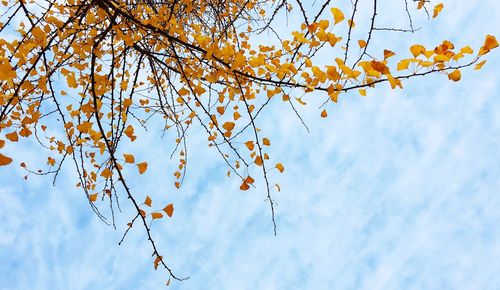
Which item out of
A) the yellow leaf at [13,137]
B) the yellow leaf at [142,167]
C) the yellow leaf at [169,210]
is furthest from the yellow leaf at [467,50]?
the yellow leaf at [13,137]

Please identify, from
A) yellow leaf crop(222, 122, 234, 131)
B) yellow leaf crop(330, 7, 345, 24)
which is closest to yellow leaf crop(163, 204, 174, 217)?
yellow leaf crop(222, 122, 234, 131)

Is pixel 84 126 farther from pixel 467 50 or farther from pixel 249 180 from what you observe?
pixel 467 50

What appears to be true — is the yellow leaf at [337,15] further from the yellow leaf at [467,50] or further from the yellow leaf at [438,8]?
the yellow leaf at [438,8]

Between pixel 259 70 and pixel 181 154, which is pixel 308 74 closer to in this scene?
pixel 259 70

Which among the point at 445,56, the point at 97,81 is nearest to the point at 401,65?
the point at 445,56

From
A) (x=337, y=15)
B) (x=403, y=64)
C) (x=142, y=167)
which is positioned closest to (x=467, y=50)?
(x=403, y=64)

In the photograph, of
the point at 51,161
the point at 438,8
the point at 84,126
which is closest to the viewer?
the point at 84,126

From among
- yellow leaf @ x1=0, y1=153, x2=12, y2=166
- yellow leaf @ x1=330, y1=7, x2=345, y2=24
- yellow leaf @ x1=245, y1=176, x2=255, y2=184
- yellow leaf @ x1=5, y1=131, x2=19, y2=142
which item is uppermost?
yellow leaf @ x1=5, y1=131, x2=19, y2=142

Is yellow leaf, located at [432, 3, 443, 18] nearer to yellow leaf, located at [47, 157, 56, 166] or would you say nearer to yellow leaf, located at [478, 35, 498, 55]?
yellow leaf, located at [478, 35, 498, 55]

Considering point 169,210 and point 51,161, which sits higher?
point 51,161

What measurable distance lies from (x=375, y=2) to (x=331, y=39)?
3.09 feet

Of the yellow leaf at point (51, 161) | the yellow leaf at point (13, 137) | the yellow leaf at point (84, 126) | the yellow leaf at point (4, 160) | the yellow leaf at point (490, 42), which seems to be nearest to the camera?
the yellow leaf at point (490, 42)

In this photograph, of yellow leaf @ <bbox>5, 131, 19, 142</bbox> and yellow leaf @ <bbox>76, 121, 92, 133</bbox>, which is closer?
yellow leaf @ <bbox>5, 131, 19, 142</bbox>

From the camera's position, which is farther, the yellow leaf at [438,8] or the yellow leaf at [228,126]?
the yellow leaf at [438,8]
